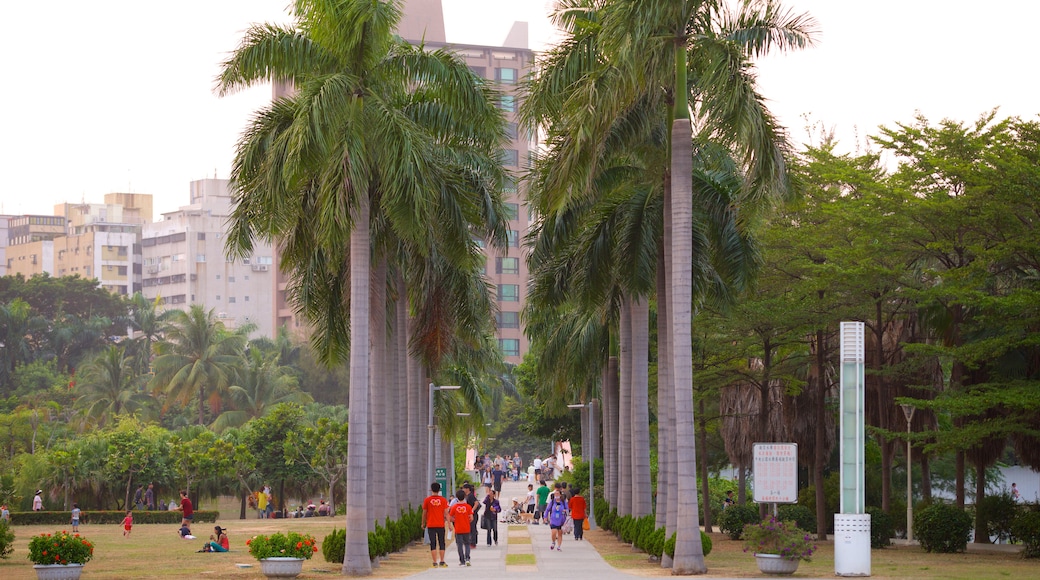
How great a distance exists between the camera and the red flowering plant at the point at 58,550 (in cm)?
2291

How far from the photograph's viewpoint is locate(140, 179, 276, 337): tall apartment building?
142m

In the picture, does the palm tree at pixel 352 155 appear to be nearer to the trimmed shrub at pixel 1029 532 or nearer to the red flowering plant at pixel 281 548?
the red flowering plant at pixel 281 548

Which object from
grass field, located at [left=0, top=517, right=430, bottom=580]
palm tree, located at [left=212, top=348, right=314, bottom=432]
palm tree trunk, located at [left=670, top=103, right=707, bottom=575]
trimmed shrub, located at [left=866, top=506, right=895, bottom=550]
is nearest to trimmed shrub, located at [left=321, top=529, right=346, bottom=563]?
grass field, located at [left=0, top=517, right=430, bottom=580]

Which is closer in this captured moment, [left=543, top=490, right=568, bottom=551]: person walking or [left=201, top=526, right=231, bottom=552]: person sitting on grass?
[left=201, top=526, right=231, bottom=552]: person sitting on grass

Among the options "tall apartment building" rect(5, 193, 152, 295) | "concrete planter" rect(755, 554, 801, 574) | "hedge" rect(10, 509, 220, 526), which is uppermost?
"tall apartment building" rect(5, 193, 152, 295)

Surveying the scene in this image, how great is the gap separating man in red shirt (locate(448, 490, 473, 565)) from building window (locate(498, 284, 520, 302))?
4117 inches

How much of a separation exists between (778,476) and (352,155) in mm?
10325

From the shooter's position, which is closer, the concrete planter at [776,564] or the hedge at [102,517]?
the concrete planter at [776,564]

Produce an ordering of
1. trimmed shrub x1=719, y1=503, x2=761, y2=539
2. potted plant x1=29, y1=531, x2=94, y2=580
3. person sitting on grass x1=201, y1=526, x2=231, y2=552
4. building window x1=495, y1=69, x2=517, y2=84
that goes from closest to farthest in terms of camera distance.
A: potted plant x1=29, y1=531, x2=94, y2=580 < person sitting on grass x1=201, y1=526, x2=231, y2=552 < trimmed shrub x1=719, y1=503, x2=761, y2=539 < building window x1=495, y1=69, x2=517, y2=84

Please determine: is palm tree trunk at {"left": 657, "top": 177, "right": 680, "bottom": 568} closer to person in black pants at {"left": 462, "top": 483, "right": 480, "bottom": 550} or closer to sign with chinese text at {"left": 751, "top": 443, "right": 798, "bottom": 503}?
sign with chinese text at {"left": 751, "top": 443, "right": 798, "bottom": 503}

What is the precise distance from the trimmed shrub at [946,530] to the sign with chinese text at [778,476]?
8.48 metres

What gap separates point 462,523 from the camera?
93.7ft

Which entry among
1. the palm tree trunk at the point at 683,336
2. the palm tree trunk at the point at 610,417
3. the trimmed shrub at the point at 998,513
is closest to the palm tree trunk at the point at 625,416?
the palm tree trunk at the point at 610,417

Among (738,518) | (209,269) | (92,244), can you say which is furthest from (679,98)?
(92,244)
